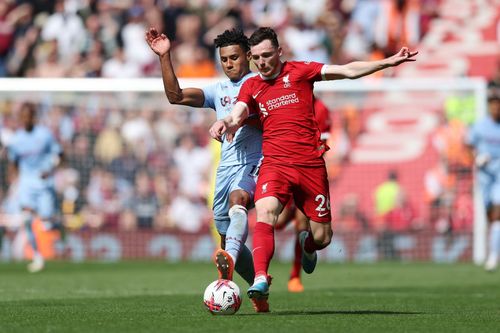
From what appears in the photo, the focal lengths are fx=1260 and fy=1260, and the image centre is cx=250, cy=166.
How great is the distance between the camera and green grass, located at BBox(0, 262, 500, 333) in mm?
8914

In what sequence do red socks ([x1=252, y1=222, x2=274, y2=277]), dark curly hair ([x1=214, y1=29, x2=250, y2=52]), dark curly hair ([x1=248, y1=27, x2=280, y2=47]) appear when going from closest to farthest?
red socks ([x1=252, y1=222, x2=274, y2=277]), dark curly hair ([x1=248, y1=27, x2=280, y2=47]), dark curly hair ([x1=214, y1=29, x2=250, y2=52])

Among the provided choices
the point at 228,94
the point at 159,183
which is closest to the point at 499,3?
the point at 159,183

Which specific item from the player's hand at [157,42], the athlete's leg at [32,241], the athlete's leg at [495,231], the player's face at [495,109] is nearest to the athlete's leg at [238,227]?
the player's hand at [157,42]

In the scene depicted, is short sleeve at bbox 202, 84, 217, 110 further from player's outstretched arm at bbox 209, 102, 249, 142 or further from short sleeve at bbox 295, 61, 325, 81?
short sleeve at bbox 295, 61, 325, 81

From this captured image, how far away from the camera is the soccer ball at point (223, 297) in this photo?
939 centimetres

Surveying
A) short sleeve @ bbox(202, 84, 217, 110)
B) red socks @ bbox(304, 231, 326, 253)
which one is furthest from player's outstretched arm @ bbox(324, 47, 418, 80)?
red socks @ bbox(304, 231, 326, 253)

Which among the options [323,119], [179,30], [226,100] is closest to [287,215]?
[323,119]

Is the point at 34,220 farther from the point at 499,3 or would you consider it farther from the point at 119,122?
the point at 499,3

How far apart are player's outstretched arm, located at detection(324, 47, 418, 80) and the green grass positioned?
1915 mm

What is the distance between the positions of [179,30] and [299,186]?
55.9 ft

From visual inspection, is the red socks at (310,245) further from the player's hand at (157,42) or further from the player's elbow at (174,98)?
the player's hand at (157,42)

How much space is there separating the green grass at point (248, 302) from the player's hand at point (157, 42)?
2157 mm

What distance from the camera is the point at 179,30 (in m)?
26.8

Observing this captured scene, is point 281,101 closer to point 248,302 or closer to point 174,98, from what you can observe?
point 174,98
